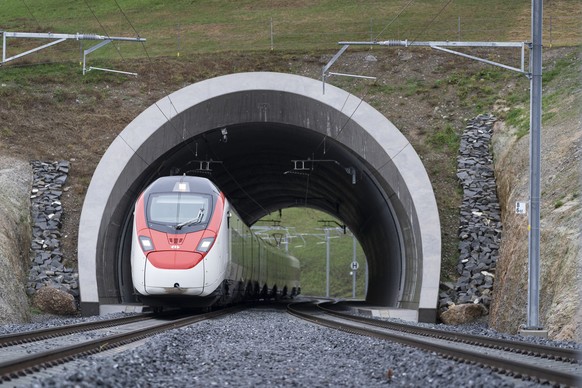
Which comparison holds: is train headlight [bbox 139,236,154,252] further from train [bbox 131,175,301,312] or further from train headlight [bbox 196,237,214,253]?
train headlight [bbox 196,237,214,253]

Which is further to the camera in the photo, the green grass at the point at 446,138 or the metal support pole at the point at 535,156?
the green grass at the point at 446,138

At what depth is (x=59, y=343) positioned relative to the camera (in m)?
13.2

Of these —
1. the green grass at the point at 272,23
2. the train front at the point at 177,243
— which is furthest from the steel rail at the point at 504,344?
the green grass at the point at 272,23

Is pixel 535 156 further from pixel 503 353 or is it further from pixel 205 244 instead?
pixel 205 244

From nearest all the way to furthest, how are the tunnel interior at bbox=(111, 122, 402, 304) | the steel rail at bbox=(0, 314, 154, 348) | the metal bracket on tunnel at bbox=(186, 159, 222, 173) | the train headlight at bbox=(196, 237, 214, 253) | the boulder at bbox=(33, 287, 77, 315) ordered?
the steel rail at bbox=(0, 314, 154, 348) → the train headlight at bbox=(196, 237, 214, 253) → the boulder at bbox=(33, 287, 77, 315) → the tunnel interior at bbox=(111, 122, 402, 304) → the metal bracket on tunnel at bbox=(186, 159, 222, 173)

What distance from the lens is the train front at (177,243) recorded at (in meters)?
20.5

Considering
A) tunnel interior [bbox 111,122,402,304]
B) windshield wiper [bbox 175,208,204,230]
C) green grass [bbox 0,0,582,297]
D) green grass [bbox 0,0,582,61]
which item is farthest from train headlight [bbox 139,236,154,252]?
green grass [bbox 0,0,582,61]

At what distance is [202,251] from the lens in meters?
20.8

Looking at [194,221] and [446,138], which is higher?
[446,138]

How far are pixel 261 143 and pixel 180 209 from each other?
1060 centimetres

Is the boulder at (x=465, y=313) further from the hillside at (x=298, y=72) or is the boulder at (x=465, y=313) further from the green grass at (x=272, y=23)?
the green grass at (x=272, y=23)

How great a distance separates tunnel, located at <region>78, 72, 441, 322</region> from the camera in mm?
24375

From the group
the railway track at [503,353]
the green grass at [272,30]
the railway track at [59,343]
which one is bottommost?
the railway track at [59,343]

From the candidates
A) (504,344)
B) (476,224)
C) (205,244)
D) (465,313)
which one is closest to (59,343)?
(504,344)
